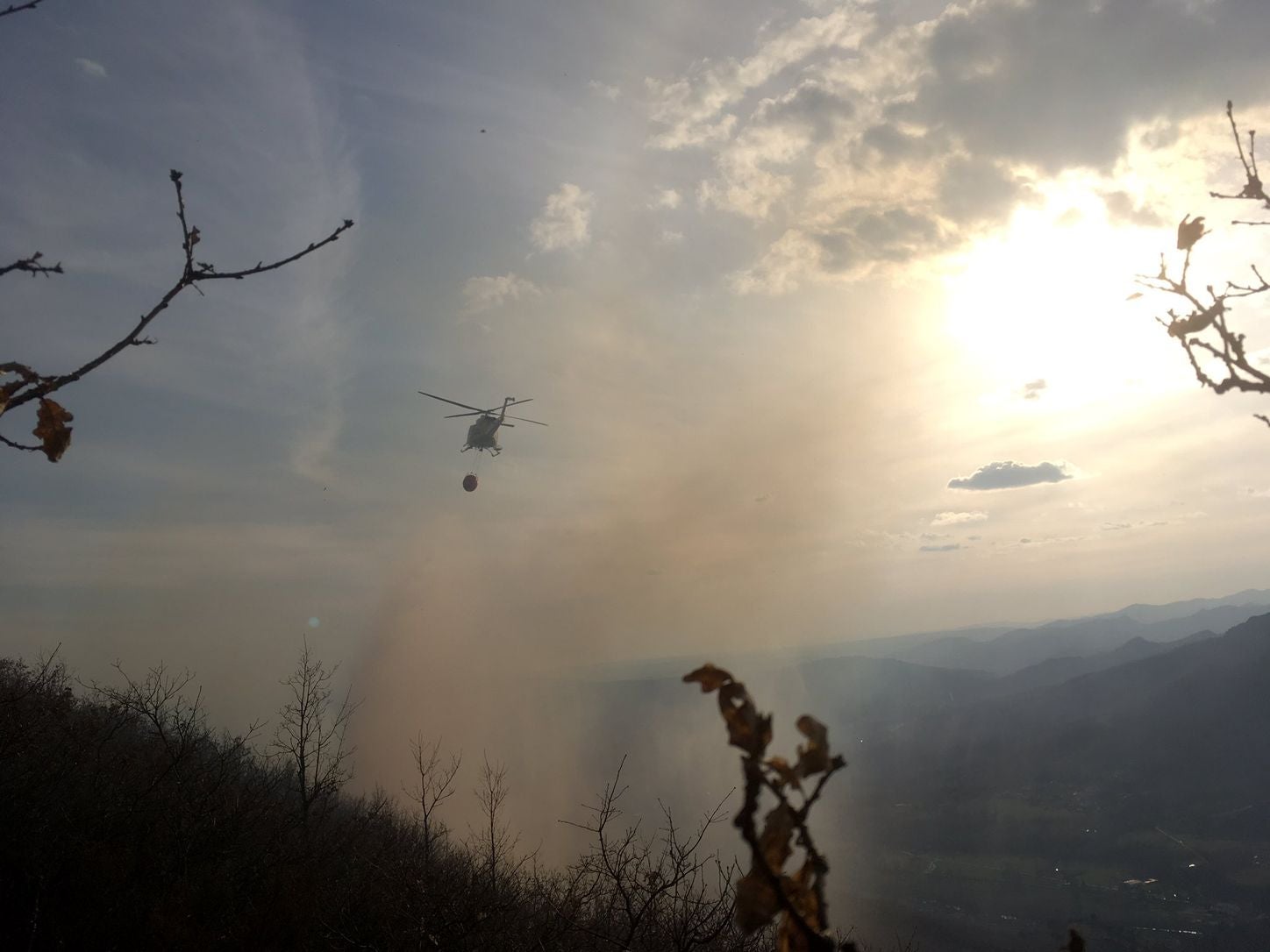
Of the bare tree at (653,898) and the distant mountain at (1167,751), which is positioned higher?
the bare tree at (653,898)

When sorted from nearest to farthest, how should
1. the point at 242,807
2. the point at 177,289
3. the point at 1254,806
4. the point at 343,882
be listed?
1. the point at 177,289
2. the point at 343,882
3. the point at 242,807
4. the point at 1254,806

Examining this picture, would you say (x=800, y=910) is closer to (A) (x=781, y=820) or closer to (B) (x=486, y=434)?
(A) (x=781, y=820)

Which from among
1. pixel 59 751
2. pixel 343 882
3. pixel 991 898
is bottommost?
pixel 991 898

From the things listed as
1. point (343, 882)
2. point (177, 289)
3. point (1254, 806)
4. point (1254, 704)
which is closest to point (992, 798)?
point (1254, 806)

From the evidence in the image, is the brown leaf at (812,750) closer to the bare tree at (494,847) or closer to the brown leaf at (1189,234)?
the brown leaf at (1189,234)

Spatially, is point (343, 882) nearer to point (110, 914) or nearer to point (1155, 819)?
point (110, 914)

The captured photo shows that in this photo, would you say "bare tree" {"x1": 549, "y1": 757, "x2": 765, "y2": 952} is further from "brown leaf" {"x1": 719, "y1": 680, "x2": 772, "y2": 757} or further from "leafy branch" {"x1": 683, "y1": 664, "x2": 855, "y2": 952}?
"brown leaf" {"x1": 719, "y1": 680, "x2": 772, "y2": 757}

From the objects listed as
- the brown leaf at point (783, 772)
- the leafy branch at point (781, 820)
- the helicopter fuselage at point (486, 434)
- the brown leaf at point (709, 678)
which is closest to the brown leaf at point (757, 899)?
the leafy branch at point (781, 820)
